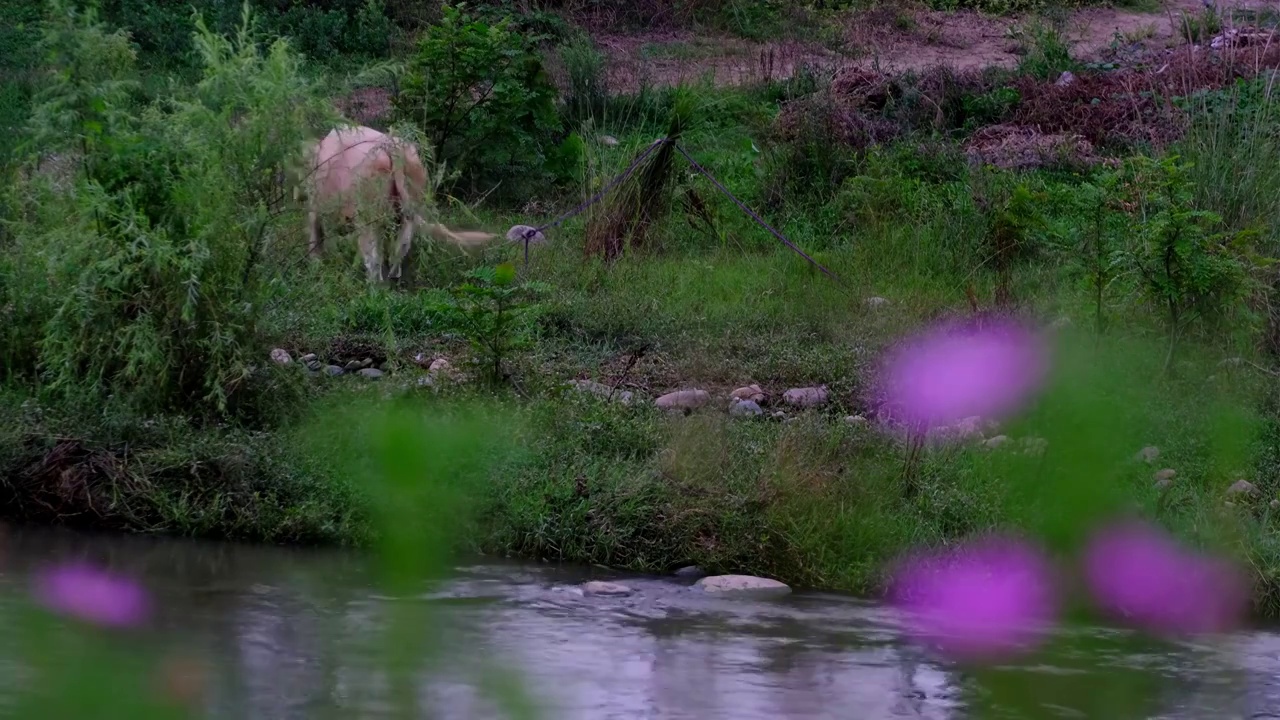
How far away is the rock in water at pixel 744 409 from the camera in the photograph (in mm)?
6637

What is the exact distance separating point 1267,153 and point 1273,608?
3.81 meters

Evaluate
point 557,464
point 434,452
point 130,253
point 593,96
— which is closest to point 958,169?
point 593,96

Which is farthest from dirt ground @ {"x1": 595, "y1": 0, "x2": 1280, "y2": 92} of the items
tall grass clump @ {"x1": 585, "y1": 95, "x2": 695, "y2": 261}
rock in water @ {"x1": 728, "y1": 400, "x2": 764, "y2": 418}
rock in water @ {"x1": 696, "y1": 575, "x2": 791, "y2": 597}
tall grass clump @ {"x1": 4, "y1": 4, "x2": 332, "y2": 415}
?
rock in water @ {"x1": 696, "y1": 575, "x2": 791, "y2": 597}

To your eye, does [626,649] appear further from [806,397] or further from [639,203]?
[639,203]

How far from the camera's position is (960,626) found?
4930 millimetres

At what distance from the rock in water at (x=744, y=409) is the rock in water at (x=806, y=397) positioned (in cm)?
21

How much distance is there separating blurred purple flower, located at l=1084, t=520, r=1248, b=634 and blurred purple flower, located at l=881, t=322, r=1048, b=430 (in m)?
0.72

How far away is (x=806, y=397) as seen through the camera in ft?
22.7

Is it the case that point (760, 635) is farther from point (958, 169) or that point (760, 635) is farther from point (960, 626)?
point (958, 169)

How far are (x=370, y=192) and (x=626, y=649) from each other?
3.17 meters

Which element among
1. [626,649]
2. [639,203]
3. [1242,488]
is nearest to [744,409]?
[1242,488]

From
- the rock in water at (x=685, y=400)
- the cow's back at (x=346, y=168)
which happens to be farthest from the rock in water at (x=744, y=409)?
the cow's back at (x=346, y=168)

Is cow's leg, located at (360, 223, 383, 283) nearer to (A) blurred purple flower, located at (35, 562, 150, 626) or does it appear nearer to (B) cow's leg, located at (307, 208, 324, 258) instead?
(B) cow's leg, located at (307, 208, 324, 258)

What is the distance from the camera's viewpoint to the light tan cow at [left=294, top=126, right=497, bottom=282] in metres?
6.40
